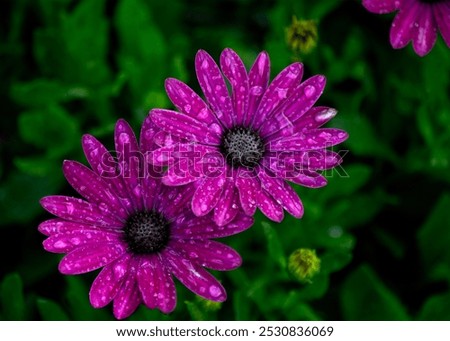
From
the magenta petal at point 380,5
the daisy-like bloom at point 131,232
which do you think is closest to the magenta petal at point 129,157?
the daisy-like bloom at point 131,232

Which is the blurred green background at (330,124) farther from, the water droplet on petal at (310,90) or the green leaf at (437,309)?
the water droplet on petal at (310,90)

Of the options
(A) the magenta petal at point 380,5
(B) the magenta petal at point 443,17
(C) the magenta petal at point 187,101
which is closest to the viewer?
(C) the magenta petal at point 187,101

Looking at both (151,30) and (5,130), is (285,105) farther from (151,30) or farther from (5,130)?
(5,130)

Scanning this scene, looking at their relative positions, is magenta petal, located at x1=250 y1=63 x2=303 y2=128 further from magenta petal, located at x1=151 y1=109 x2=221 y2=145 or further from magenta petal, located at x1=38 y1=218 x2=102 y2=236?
magenta petal, located at x1=38 y1=218 x2=102 y2=236

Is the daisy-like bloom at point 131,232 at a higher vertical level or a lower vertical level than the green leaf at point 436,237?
higher

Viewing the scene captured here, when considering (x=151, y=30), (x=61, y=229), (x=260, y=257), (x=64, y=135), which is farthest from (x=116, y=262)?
(x=151, y=30)

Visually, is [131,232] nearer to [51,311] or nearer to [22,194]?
[51,311]
